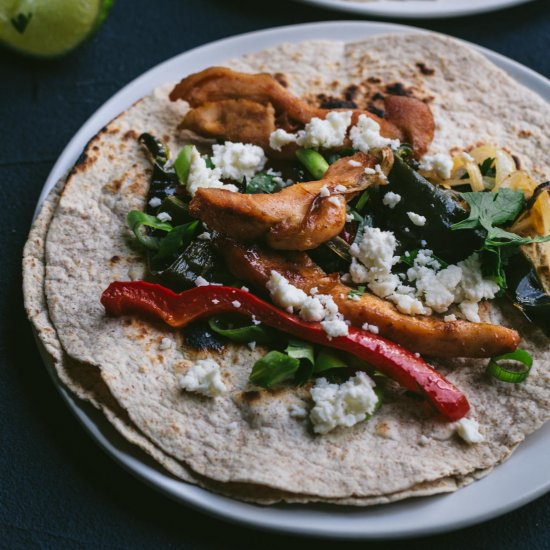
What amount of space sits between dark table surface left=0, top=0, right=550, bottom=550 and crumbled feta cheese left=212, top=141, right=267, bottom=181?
4.29 feet

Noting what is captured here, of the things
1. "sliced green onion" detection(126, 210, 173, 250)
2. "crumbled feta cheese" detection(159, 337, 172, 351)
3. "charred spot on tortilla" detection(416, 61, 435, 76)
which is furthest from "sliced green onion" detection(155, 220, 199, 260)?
"charred spot on tortilla" detection(416, 61, 435, 76)

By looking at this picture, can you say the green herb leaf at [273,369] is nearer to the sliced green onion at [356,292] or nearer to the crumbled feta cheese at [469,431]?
the sliced green onion at [356,292]

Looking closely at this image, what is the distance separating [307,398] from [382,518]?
2.03ft

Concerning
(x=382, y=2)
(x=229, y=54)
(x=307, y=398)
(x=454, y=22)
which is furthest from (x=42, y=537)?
(x=454, y=22)

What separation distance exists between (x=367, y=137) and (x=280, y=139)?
463 mm

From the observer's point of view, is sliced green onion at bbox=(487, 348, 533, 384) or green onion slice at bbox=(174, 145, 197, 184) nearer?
sliced green onion at bbox=(487, 348, 533, 384)

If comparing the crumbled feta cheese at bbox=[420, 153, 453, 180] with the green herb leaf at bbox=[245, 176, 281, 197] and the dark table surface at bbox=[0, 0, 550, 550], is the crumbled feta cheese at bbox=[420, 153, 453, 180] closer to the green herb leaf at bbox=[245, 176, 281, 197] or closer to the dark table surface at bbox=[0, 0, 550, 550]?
the green herb leaf at bbox=[245, 176, 281, 197]

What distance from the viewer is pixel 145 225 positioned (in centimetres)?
409

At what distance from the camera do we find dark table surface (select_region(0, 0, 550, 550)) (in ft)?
11.8

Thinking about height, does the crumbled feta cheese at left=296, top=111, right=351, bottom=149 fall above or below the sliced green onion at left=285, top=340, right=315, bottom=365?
above

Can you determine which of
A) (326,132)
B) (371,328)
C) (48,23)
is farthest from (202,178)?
(48,23)

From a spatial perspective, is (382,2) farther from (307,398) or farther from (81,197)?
(307,398)

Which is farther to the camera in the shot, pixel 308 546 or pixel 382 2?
pixel 382 2

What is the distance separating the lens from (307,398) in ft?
11.8
